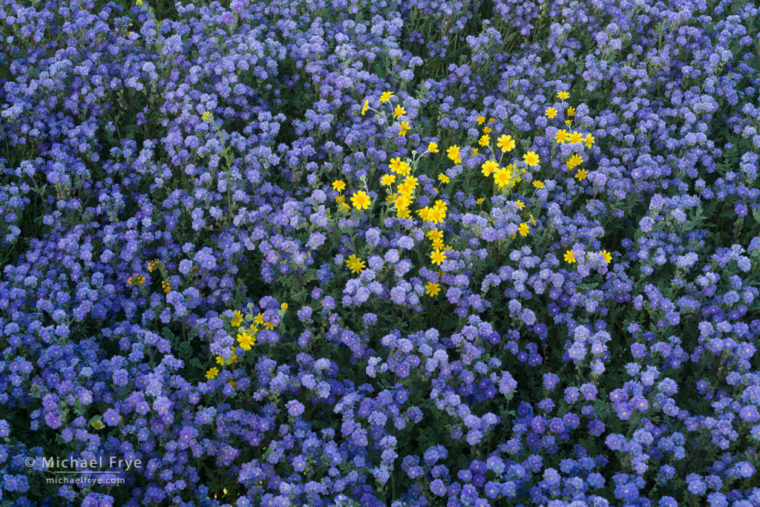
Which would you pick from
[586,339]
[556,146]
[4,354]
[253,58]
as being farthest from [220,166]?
[586,339]

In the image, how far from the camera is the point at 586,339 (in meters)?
4.98

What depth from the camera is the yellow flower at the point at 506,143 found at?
6.31 meters

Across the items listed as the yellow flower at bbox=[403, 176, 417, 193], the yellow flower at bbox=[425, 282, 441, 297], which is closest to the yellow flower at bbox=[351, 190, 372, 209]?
the yellow flower at bbox=[403, 176, 417, 193]

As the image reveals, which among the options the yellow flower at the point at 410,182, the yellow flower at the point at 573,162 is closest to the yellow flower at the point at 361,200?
the yellow flower at the point at 410,182

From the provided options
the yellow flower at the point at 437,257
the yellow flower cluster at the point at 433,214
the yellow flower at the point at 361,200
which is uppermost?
the yellow flower cluster at the point at 433,214

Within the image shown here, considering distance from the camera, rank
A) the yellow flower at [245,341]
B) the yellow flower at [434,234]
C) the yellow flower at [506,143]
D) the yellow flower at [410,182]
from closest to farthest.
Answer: the yellow flower at [245,341] < the yellow flower at [434,234] < the yellow flower at [410,182] < the yellow flower at [506,143]

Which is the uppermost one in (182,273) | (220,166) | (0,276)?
(220,166)

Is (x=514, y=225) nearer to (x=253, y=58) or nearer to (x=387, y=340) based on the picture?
(x=387, y=340)

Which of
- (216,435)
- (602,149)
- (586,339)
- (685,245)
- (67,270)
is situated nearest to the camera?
(216,435)

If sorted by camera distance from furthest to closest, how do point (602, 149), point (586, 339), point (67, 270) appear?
point (602, 149)
point (67, 270)
point (586, 339)

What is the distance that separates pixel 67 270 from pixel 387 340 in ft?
8.23

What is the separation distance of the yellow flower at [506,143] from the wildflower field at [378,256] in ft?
0.09

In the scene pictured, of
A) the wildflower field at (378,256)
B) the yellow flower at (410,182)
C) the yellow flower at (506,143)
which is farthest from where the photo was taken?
the yellow flower at (506,143)

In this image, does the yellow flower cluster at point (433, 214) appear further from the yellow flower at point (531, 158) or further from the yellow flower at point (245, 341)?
the yellow flower at point (245, 341)
